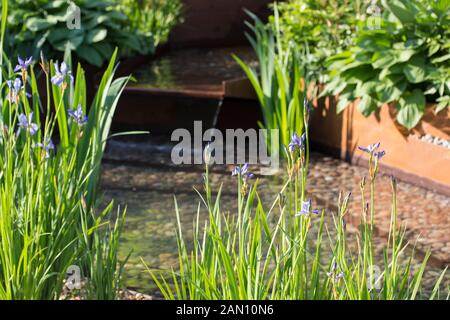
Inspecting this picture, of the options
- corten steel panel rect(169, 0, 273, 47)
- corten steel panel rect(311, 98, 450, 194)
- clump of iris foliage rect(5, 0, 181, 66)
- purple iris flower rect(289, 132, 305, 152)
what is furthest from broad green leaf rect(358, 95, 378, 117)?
corten steel panel rect(169, 0, 273, 47)

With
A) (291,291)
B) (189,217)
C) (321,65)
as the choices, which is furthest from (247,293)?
(321,65)

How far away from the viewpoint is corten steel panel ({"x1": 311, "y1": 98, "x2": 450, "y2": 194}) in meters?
5.43

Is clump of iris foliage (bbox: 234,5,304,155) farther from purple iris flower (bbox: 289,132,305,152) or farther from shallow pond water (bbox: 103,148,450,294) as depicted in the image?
purple iris flower (bbox: 289,132,305,152)

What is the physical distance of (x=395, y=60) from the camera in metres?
5.47

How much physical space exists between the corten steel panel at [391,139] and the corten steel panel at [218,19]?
10.5 feet

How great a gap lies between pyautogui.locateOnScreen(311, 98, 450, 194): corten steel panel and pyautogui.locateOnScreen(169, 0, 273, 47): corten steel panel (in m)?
3.21

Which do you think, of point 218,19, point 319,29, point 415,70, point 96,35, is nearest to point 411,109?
point 415,70

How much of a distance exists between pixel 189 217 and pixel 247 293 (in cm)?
233

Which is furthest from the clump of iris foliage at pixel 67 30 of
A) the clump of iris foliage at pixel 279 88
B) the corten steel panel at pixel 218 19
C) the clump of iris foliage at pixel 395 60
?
the corten steel panel at pixel 218 19

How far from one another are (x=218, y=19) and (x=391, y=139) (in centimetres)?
415

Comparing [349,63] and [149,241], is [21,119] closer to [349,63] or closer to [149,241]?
[149,241]

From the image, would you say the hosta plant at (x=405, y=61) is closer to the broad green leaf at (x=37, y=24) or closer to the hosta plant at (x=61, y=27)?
the hosta plant at (x=61, y=27)

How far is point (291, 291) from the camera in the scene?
2713 mm

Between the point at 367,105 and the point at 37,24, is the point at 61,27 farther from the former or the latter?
the point at 367,105
